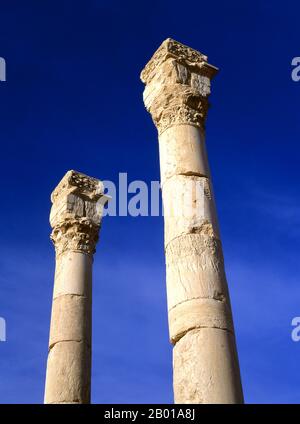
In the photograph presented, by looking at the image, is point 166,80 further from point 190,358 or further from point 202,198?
point 190,358

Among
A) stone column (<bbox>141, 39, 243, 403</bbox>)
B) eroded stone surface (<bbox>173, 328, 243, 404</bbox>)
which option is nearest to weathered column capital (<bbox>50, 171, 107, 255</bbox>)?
stone column (<bbox>141, 39, 243, 403</bbox>)

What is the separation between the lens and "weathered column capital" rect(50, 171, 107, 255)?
19141 mm

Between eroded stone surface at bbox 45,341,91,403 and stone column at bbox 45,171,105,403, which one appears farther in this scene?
stone column at bbox 45,171,105,403

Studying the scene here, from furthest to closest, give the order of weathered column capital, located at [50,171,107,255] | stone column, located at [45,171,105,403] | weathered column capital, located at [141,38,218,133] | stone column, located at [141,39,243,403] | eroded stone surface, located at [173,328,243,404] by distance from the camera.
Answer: weathered column capital, located at [50,171,107,255] < stone column, located at [45,171,105,403] < weathered column capital, located at [141,38,218,133] < stone column, located at [141,39,243,403] < eroded stone surface, located at [173,328,243,404]

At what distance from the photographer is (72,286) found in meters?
18.0

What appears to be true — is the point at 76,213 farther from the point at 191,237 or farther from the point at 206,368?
the point at 206,368

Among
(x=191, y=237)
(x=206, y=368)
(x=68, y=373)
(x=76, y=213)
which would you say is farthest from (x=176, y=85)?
(x=68, y=373)

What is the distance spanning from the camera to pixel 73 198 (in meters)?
19.6

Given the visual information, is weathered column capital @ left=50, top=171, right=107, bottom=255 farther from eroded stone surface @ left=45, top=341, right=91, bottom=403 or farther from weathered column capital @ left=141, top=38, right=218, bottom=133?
weathered column capital @ left=141, top=38, right=218, bottom=133

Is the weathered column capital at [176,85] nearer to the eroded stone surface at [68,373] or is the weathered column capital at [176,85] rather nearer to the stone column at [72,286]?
the stone column at [72,286]

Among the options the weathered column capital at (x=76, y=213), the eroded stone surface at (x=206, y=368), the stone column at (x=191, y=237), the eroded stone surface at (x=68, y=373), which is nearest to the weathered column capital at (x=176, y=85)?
the stone column at (x=191, y=237)
